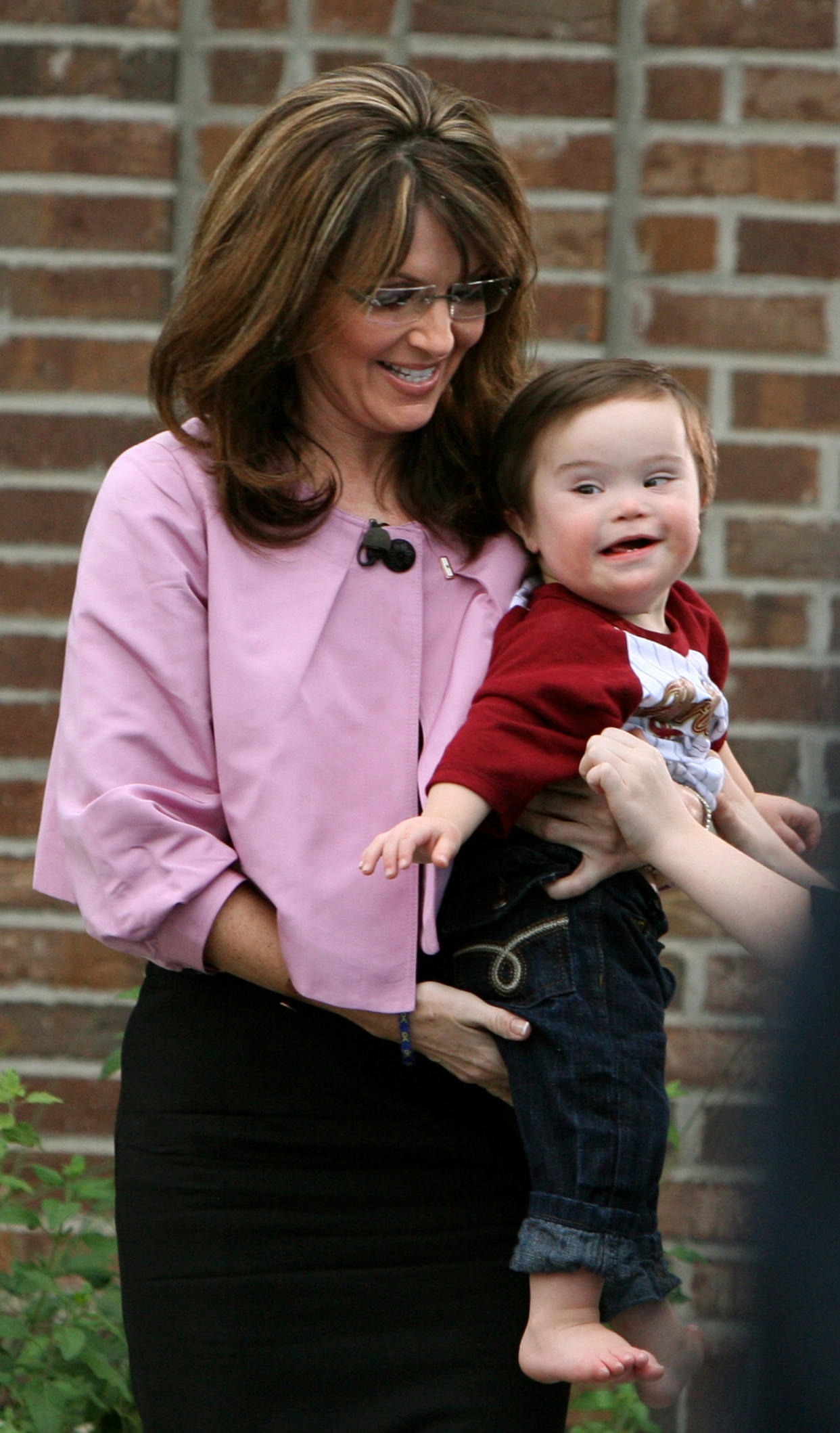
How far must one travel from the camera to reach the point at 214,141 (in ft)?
9.21

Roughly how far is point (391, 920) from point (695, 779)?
39cm

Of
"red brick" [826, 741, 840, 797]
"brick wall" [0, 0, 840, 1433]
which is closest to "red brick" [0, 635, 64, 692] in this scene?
"brick wall" [0, 0, 840, 1433]

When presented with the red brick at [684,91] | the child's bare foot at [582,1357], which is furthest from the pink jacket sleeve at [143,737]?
the red brick at [684,91]

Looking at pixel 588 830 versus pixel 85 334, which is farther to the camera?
pixel 85 334

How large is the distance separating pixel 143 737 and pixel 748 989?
3.53 feet

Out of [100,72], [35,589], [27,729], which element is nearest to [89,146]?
[100,72]

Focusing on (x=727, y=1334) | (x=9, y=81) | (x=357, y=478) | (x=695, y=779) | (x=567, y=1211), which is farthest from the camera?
(x=9, y=81)

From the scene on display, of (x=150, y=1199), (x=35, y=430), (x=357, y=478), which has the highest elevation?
(x=35, y=430)

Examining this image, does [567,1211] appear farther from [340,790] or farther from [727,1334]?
[727,1334]

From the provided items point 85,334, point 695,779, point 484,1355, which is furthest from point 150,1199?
point 85,334

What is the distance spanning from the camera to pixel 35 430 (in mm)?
2830

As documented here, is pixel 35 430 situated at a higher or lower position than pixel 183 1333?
higher

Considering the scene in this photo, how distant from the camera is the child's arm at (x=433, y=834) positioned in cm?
170

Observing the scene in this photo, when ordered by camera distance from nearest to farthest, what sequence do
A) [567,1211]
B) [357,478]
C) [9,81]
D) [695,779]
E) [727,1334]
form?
1. [727,1334]
2. [567,1211]
3. [695,779]
4. [357,478]
5. [9,81]
